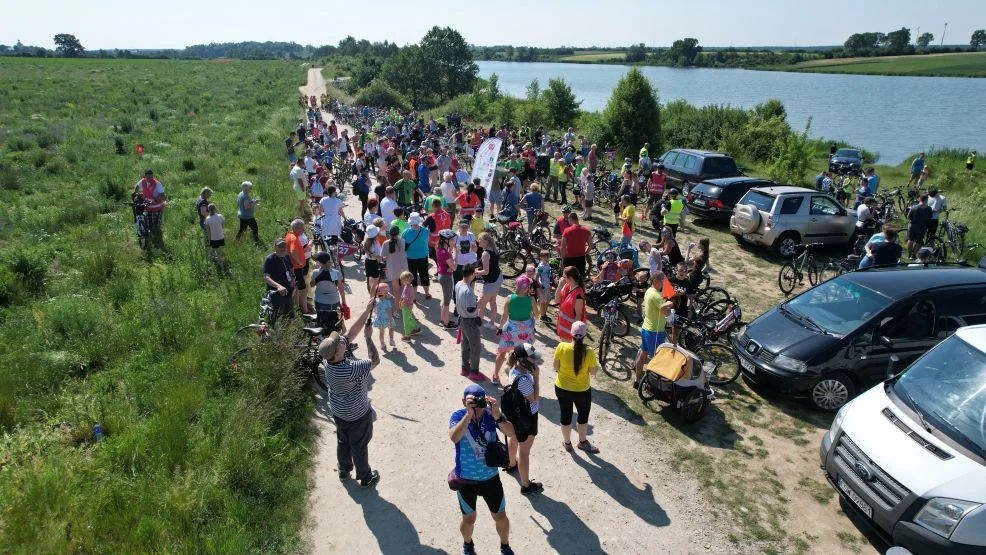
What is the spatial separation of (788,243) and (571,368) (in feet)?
34.2

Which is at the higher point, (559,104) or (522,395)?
(559,104)

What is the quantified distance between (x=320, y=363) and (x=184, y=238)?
8.22 m

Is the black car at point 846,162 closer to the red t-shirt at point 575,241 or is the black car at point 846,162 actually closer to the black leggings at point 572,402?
the red t-shirt at point 575,241

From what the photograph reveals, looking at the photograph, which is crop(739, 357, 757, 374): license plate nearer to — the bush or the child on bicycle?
the child on bicycle

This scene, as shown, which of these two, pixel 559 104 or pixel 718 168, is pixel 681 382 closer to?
pixel 718 168

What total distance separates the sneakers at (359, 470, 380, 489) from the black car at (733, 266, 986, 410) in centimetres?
543

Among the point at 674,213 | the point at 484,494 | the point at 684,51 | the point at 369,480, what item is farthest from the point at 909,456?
the point at 684,51

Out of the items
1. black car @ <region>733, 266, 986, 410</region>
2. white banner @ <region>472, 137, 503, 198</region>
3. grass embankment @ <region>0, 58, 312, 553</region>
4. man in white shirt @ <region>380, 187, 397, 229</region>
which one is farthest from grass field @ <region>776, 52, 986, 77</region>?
grass embankment @ <region>0, 58, 312, 553</region>

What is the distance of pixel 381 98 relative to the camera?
164 ft

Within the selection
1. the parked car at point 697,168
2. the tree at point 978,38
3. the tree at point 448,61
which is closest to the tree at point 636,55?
the tree at point 978,38

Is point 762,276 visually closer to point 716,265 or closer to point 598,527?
point 716,265

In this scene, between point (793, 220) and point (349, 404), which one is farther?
point (793, 220)

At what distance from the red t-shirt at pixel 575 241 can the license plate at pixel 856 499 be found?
5.72 m

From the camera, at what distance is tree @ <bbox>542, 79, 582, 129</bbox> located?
118 ft
